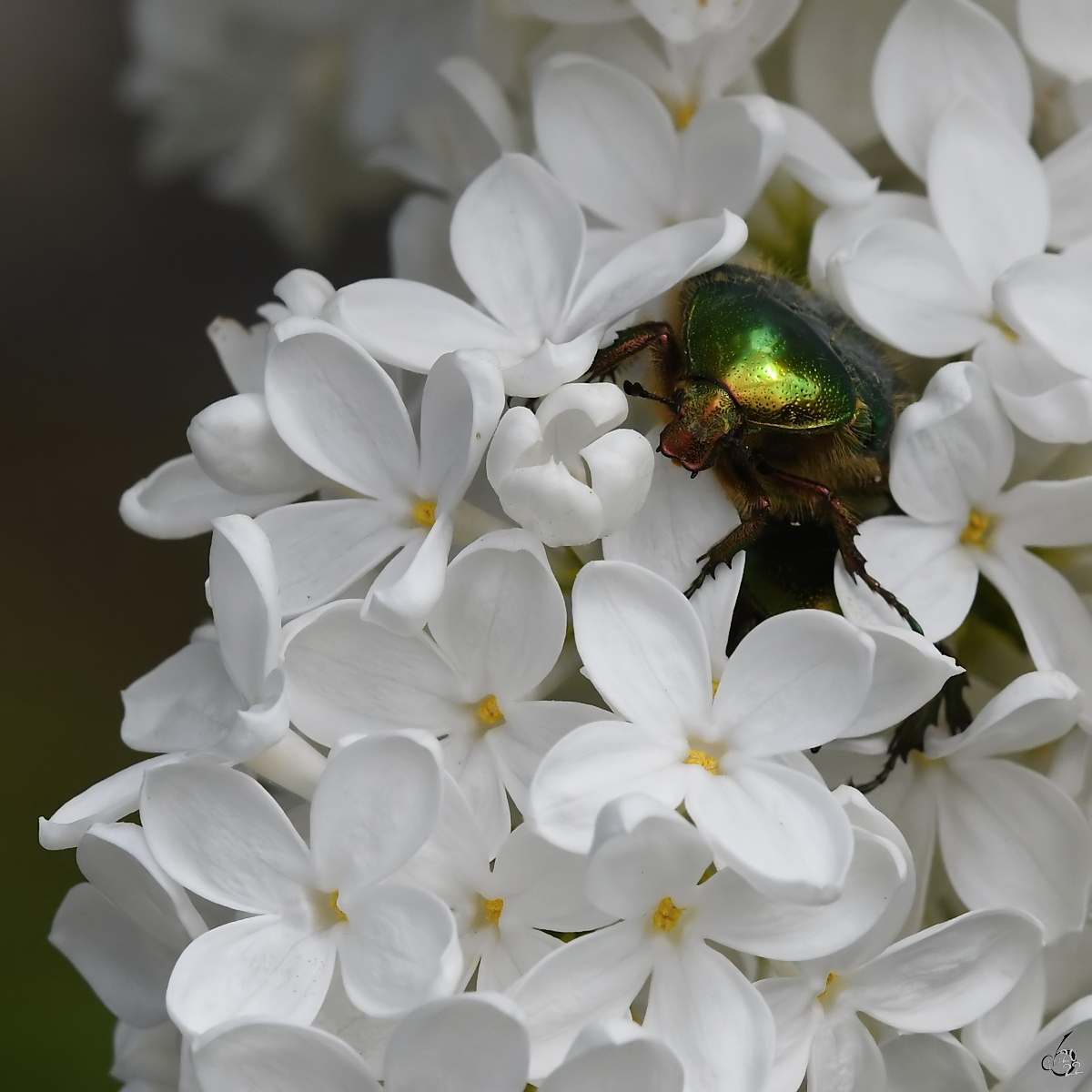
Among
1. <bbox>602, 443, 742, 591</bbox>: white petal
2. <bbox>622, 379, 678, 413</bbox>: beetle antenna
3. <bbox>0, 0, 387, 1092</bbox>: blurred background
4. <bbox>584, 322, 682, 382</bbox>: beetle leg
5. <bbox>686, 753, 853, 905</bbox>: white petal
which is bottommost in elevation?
<bbox>0, 0, 387, 1092</bbox>: blurred background

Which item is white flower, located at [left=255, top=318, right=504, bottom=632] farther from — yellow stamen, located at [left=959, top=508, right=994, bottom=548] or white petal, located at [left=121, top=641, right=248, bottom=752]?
yellow stamen, located at [left=959, top=508, right=994, bottom=548]

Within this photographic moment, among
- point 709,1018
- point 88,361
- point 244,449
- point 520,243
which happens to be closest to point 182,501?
point 244,449

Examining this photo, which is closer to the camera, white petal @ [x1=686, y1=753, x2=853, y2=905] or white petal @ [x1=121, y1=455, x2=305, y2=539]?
white petal @ [x1=686, y1=753, x2=853, y2=905]

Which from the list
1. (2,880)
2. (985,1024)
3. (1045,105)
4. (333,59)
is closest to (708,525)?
(985,1024)

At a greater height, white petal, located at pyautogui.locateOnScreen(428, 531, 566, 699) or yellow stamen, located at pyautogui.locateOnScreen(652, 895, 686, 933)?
white petal, located at pyautogui.locateOnScreen(428, 531, 566, 699)

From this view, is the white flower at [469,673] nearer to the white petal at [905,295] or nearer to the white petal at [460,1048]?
the white petal at [460,1048]

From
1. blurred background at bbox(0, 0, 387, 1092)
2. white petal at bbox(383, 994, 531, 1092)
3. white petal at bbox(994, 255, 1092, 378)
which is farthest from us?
blurred background at bbox(0, 0, 387, 1092)

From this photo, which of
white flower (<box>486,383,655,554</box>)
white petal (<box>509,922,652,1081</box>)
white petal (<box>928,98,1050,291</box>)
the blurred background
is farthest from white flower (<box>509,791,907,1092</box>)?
the blurred background

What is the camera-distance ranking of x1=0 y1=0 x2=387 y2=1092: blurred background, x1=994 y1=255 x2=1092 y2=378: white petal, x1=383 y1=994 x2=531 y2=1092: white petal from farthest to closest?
x1=0 y1=0 x2=387 y2=1092: blurred background → x1=994 y1=255 x2=1092 y2=378: white petal → x1=383 y1=994 x2=531 y2=1092: white petal
